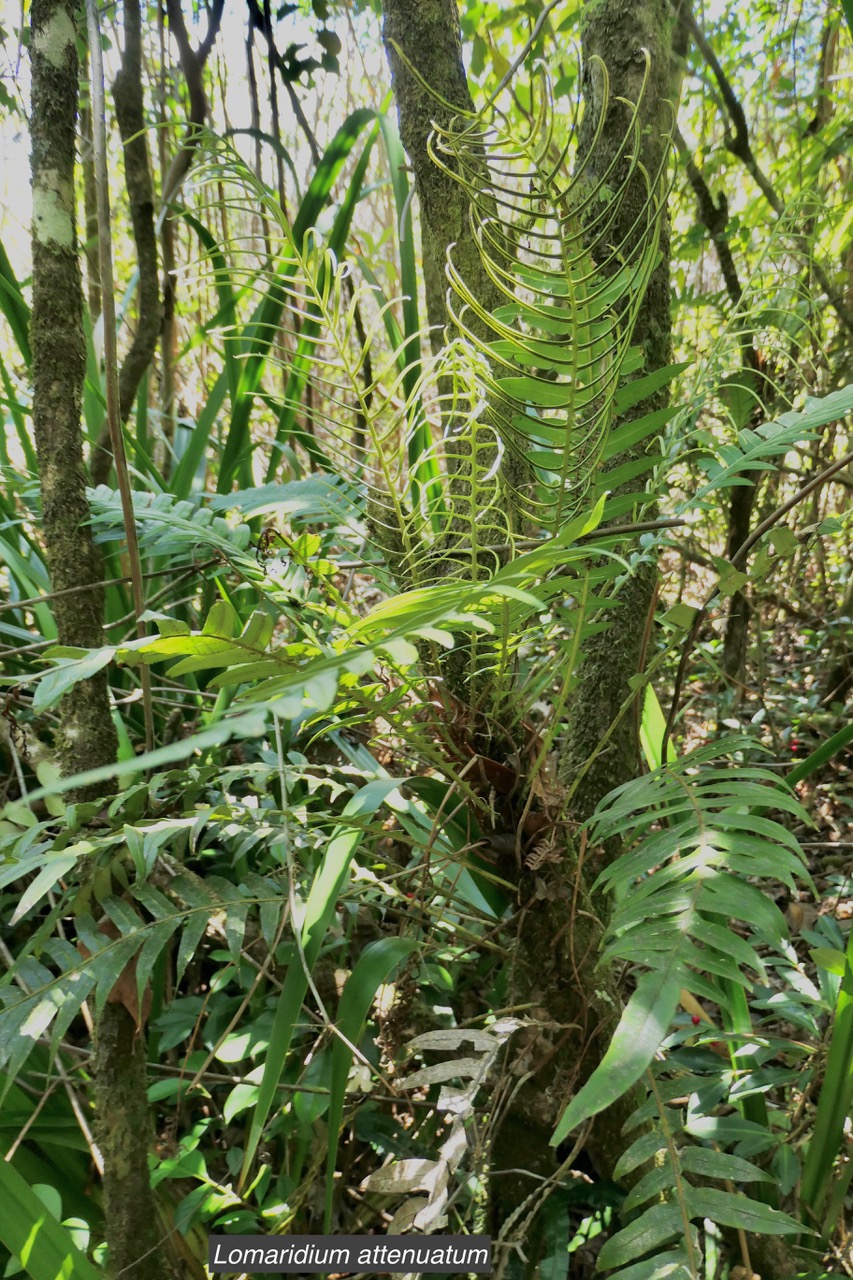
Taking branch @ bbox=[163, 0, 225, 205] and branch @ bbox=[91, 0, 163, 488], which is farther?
branch @ bbox=[163, 0, 225, 205]

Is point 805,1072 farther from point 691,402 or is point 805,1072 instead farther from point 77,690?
point 77,690

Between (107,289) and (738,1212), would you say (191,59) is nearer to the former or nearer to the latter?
(107,289)

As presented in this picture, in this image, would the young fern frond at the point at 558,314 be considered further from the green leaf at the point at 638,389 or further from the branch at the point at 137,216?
the branch at the point at 137,216

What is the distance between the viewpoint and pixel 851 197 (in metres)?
1.18

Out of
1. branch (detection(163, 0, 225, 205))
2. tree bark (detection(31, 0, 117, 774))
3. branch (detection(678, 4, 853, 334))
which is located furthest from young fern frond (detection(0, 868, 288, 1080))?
branch (detection(678, 4, 853, 334))

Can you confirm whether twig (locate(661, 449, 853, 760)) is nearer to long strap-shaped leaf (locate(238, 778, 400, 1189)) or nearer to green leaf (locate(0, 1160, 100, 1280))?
long strap-shaped leaf (locate(238, 778, 400, 1189))

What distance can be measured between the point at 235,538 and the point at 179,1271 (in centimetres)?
62

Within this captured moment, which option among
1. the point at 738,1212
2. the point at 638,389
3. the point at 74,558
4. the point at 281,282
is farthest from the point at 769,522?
the point at 281,282
